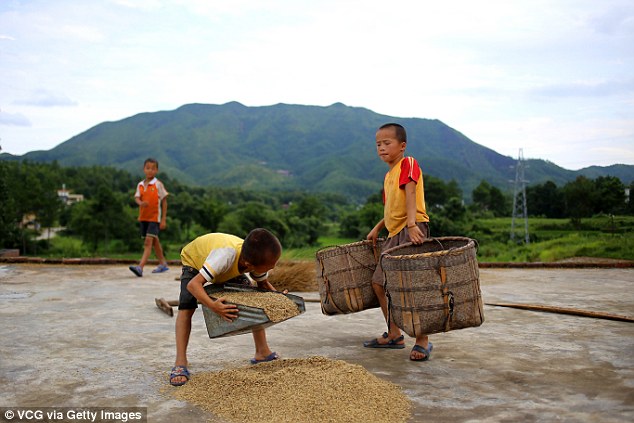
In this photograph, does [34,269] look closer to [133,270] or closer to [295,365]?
[133,270]

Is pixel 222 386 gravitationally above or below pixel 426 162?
below

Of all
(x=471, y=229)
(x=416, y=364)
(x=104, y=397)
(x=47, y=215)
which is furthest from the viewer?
(x=47, y=215)

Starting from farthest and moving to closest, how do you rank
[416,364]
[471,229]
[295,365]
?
[471,229]
[416,364]
[295,365]

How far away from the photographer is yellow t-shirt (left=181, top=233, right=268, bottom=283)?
11.1 feet

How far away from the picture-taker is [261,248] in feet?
10.8

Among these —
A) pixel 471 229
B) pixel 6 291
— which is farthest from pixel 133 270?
pixel 471 229

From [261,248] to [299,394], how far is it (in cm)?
83

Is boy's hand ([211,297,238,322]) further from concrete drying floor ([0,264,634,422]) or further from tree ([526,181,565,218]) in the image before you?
tree ([526,181,565,218])

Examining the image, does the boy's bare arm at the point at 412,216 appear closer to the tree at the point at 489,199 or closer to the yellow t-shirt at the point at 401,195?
the yellow t-shirt at the point at 401,195

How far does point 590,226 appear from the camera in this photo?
42.7 ft

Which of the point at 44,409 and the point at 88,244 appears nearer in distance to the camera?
the point at 44,409

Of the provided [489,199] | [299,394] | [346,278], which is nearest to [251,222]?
[489,199]

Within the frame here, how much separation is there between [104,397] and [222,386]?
627 millimetres

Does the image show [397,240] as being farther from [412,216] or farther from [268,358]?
[268,358]
